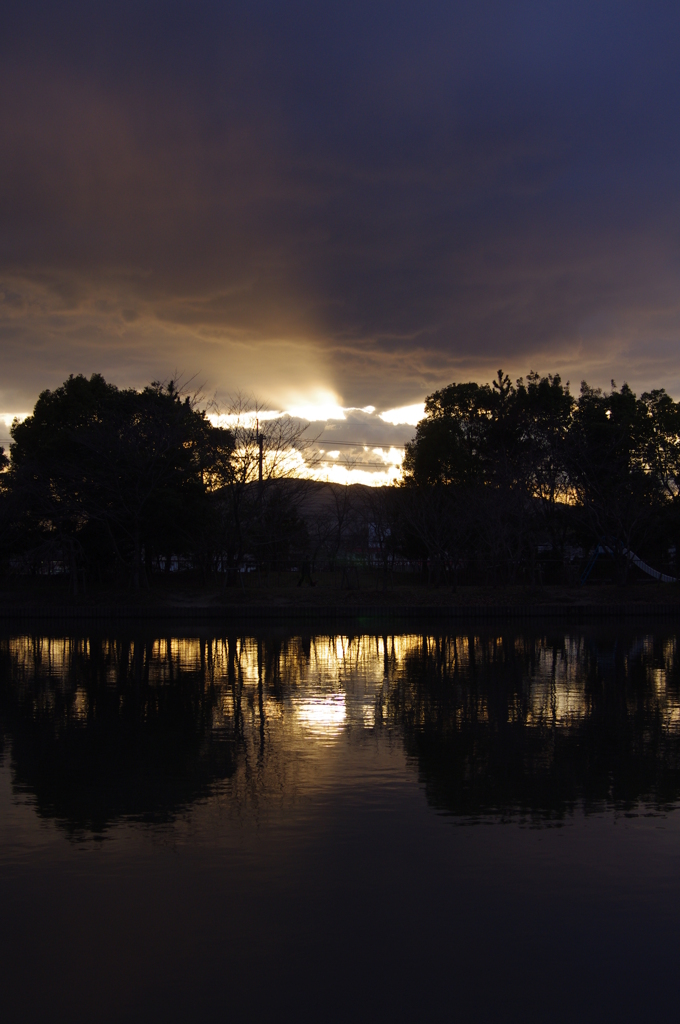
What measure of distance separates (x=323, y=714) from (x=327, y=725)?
2.48 feet

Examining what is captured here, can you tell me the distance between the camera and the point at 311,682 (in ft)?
43.0

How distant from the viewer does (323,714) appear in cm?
1023

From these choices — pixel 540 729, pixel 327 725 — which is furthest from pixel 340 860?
pixel 540 729

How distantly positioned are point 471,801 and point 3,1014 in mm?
3837

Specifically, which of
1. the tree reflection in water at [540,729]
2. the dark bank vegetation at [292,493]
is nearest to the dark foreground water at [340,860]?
the tree reflection in water at [540,729]

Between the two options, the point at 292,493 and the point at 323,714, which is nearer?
the point at 323,714

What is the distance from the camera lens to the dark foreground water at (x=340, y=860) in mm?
3828

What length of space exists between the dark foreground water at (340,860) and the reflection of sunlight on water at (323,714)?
0.19 ft

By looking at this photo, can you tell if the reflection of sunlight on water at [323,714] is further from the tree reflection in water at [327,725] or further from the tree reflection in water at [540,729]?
the tree reflection in water at [540,729]

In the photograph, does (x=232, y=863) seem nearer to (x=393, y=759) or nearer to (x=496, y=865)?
(x=496, y=865)

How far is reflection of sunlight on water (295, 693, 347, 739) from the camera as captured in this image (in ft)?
30.1

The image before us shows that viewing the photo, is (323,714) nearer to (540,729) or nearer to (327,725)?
(327,725)

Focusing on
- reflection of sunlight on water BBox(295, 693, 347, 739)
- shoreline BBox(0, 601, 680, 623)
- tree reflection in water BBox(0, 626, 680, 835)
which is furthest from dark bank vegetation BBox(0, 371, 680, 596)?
reflection of sunlight on water BBox(295, 693, 347, 739)

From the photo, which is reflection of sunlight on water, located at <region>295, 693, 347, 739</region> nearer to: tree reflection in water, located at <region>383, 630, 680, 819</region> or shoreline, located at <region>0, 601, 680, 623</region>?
tree reflection in water, located at <region>383, 630, 680, 819</region>
